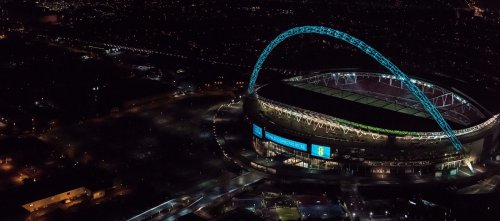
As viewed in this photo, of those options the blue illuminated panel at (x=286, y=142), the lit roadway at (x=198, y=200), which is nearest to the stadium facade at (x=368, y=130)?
the blue illuminated panel at (x=286, y=142)

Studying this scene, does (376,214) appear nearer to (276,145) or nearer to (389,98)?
(276,145)

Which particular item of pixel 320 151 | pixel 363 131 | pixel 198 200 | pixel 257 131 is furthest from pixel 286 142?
pixel 198 200

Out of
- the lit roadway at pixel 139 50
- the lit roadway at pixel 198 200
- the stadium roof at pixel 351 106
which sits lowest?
the lit roadway at pixel 198 200

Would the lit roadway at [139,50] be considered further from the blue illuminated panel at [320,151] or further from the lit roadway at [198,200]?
the lit roadway at [198,200]

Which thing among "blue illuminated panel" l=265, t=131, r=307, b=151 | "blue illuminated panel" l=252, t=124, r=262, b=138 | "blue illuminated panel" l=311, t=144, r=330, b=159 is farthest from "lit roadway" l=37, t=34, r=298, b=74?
"blue illuminated panel" l=311, t=144, r=330, b=159

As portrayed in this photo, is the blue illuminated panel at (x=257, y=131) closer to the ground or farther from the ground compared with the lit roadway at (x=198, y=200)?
farther from the ground

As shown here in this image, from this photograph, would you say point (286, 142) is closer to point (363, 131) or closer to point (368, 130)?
point (363, 131)

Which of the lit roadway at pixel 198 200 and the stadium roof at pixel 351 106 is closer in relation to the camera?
the lit roadway at pixel 198 200

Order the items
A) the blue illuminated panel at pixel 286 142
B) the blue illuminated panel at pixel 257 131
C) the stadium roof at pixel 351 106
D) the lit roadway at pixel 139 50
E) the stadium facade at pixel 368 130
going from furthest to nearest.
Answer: the lit roadway at pixel 139 50 < the blue illuminated panel at pixel 257 131 < the blue illuminated panel at pixel 286 142 < the stadium roof at pixel 351 106 < the stadium facade at pixel 368 130
